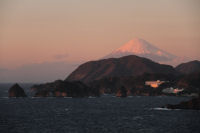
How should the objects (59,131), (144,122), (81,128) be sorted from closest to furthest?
(59,131), (81,128), (144,122)

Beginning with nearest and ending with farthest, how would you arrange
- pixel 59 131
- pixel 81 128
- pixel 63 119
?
1. pixel 59 131
2. pixel 81 128
3. pixel 63 119

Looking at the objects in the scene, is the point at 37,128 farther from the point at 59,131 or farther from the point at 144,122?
the point at 144,122

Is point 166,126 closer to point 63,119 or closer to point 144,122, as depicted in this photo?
point 144,122

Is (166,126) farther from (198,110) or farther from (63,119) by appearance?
(198,110)

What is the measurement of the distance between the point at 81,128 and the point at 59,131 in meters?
7.91

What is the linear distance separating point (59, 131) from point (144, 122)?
2820 cm

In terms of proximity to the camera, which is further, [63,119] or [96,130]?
[63,119]

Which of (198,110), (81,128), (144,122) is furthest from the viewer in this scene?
(198,110)

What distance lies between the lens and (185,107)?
525 feet

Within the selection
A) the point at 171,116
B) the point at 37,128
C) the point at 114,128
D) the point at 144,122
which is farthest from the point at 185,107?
the point at 37,128


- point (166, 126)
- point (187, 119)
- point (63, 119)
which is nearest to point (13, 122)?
point (63, 119)

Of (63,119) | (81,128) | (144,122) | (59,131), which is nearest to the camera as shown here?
(59,131)

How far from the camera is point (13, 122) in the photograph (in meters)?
117

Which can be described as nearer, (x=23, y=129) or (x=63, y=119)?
(x=23, y=129)
